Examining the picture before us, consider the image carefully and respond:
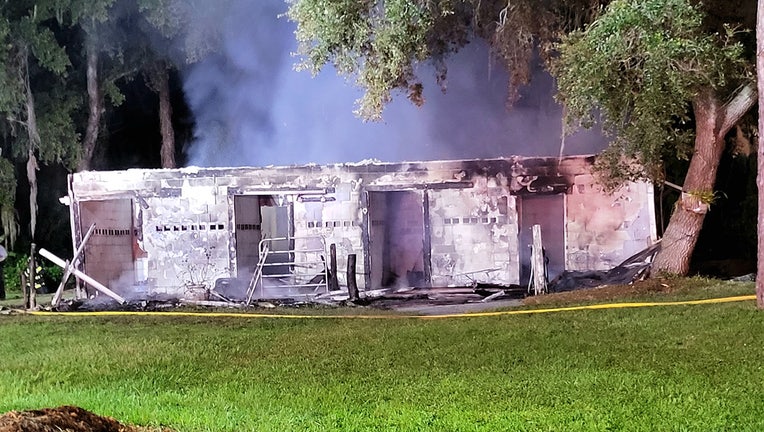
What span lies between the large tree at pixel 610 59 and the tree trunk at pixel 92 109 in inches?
428

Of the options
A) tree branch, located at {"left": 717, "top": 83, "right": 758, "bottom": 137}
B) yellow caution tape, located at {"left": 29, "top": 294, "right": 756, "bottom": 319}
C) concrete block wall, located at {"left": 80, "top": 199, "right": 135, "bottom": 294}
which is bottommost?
yellow caution tape, located at {"left": 29, "top": 294, "right": 756, "bottom": 319}

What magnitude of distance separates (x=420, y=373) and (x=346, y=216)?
1027 centimetres

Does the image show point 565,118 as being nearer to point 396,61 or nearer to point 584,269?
point 396,61

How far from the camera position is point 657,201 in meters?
16.3

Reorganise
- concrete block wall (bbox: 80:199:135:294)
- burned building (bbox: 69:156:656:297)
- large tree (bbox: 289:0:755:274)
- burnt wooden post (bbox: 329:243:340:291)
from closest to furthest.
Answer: large tree (bbox: 289:0:755:274) → burnt wooden post (bbox: 329:243:340:291) → burned building (bbox: 69:156:656:297) → concrete block wall (bbox: 80:199:135:294)

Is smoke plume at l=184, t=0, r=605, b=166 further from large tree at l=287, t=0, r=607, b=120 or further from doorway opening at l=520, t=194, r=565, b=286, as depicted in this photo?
large tree at l=287, t=0, r=607, b=120

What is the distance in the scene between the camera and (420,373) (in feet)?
21.0

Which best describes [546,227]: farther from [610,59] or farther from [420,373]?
[420,373]

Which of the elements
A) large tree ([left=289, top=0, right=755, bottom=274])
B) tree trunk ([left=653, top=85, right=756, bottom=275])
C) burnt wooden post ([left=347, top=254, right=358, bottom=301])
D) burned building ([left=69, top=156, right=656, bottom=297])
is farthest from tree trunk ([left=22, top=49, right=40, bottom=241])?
tree trunk ([left=653, top=85, right=756, bottom=275])

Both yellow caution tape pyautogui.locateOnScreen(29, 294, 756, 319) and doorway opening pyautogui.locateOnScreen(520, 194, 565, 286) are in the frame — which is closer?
yellow caution tape pyautogui.locateOnScreen(29, 294, 756, 319)

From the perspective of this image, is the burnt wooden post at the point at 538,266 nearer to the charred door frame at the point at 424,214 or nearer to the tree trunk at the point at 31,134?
the charred door frame at the point at 424,214

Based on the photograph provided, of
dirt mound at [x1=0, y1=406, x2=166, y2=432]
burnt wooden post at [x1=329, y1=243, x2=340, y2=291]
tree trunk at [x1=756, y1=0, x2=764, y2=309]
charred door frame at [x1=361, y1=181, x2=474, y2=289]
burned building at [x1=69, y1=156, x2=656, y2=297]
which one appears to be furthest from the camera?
charred door frame at [x1=361, y1=181, x2=474, y2=289]

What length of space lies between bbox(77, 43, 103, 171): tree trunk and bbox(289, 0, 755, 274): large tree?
1086 centimetres

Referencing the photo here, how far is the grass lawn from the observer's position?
493cm
